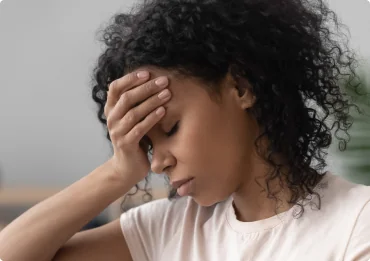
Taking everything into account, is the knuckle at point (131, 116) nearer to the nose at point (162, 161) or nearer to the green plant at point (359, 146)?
the nose at point (162, 161)

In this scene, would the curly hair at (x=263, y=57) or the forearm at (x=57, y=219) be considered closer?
the curly hair at (x=263, y=57)

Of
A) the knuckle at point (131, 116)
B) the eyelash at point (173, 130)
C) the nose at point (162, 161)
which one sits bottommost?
the nose at point (162, 161)

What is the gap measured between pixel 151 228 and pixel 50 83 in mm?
721

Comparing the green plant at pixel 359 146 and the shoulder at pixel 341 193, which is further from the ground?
the shoulder at pixel 341 193

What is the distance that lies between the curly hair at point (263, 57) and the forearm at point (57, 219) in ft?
0.71

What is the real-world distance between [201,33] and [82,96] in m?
0.85

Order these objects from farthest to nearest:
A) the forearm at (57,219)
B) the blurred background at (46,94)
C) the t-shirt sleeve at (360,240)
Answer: the blurred background at (46,94) → the forearm at (57,219) → the t-shirt sleeve at (360,240)

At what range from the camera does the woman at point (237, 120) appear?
852 mm

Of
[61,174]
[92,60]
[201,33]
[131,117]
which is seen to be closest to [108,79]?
[131,117]

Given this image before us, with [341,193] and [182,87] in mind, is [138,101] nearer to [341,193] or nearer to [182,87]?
[182,87]

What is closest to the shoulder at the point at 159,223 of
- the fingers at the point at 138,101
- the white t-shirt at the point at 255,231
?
the white t-shirt at the point at 255,231

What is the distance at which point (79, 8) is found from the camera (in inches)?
63.8

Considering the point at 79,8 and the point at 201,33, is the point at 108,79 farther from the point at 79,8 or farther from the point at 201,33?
the point at 79,8

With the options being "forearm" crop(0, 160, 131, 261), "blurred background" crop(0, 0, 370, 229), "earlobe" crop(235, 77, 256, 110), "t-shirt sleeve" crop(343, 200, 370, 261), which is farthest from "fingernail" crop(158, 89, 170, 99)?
"blurred background" crop(0, 0, 370, 229)
